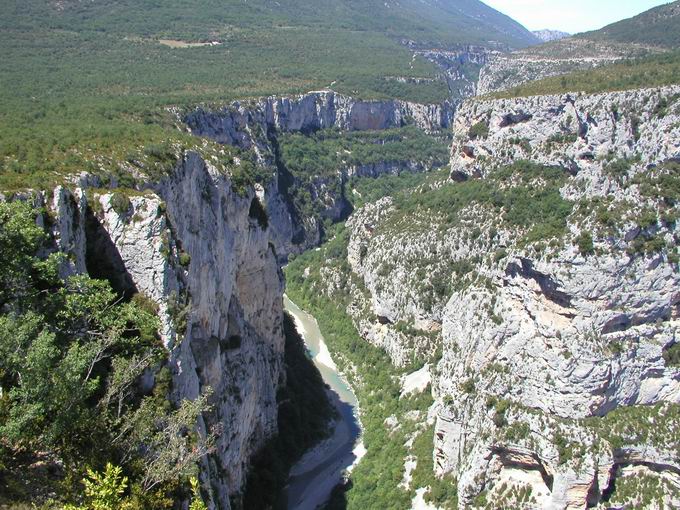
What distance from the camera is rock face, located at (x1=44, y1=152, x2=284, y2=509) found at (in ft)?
90.2

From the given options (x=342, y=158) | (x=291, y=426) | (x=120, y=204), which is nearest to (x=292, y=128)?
(x=342, y=158)

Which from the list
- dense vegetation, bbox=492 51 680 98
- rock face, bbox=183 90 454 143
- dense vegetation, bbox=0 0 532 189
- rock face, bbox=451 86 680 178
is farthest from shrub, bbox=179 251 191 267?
rock face, bbox=183 90 454 143

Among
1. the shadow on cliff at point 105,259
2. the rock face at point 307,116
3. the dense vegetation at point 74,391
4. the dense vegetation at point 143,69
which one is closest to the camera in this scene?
the dense vegetation at point 74,391

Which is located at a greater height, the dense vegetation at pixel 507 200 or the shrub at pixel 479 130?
the shrub at pixel 479 130

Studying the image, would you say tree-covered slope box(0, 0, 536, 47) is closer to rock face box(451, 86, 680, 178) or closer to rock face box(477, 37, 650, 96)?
rock face box(477, 37, 650, 96)

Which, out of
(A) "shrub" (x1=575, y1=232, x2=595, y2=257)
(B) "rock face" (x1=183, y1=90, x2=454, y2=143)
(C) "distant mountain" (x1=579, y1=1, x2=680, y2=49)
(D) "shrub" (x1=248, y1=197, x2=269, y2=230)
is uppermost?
(C) "distant mountain" (x1=579, y1=1, x2=680, y2=49)

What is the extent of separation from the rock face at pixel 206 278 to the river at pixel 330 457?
14.8 feet

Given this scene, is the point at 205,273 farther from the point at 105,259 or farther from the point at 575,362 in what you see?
the point at 575,362

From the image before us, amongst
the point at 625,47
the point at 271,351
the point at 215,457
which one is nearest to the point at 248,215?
the point at 271,351

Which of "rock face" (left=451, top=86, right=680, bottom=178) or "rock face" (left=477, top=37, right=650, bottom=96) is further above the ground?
"rock face" (left=477, top=37, right=650, bottom=96)

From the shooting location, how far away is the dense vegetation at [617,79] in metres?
58.5

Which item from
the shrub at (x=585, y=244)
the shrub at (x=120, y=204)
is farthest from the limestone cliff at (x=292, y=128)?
the shrub at (x=585, y=244)

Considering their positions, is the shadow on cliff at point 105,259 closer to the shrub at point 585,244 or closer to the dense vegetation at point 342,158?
the shrub at point 585,244

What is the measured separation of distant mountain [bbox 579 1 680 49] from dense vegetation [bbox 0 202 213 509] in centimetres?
11049
